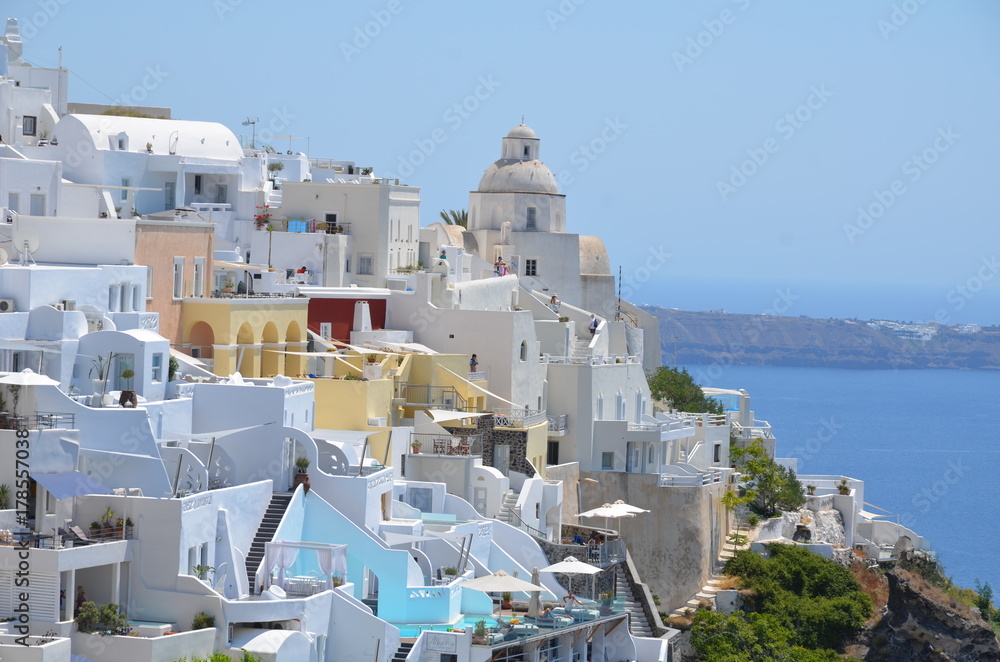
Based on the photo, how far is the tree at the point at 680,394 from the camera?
71.1m

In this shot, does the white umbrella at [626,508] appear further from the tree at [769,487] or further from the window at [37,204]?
the window at [37,204]

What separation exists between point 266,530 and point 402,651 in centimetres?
391

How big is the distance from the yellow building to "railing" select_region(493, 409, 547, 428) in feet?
19.3

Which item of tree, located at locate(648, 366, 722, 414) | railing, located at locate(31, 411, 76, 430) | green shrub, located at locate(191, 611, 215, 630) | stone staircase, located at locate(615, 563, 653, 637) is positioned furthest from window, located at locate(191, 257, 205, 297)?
tree, located at locate(648, 366, 722, 414)

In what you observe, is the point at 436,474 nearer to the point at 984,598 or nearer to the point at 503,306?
the point at 503,306

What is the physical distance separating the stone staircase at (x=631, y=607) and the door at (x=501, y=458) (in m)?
4.20

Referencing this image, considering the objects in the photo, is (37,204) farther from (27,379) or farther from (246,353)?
(27,379)

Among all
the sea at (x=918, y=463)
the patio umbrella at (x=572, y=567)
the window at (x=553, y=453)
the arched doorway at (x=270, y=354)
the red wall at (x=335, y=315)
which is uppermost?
the red wall at (x=335, y=315)

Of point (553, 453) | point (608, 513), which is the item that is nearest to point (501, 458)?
point (608, 513)

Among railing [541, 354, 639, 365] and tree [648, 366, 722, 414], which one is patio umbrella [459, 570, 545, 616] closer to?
railing [541, 354, 639, 365]

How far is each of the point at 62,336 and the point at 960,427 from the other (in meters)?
161

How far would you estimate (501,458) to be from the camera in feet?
176

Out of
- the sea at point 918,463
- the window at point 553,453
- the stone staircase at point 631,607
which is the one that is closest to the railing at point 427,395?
the window at point 553,453

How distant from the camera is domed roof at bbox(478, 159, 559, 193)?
72188 mm
